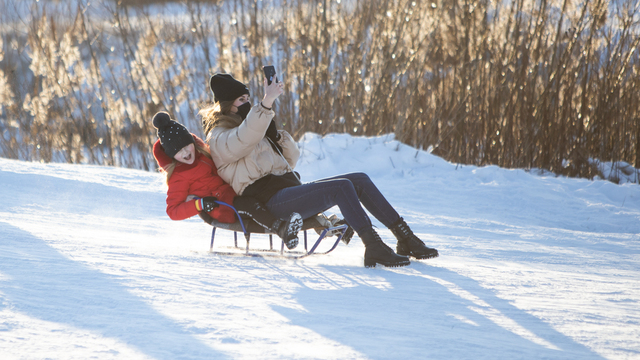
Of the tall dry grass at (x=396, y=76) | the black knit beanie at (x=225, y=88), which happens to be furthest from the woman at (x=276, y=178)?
the tall dry grass at (x=396, y=76)

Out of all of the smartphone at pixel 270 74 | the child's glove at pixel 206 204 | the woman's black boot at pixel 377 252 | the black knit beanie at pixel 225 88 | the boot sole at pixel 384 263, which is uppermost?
the smartphone at pixel 270 74

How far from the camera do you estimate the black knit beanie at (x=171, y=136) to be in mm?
3045

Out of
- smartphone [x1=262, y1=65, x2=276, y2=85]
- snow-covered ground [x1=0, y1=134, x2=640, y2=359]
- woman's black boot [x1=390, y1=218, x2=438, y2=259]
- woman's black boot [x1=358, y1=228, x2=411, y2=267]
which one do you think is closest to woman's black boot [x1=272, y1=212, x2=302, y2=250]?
snow-covered ground [x1=0, y1=134, x2=640, y2=359]

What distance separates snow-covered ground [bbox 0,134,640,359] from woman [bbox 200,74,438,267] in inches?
6.9

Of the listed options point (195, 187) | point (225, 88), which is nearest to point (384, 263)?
point (195, 187)

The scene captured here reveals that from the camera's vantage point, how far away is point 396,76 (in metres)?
7.79

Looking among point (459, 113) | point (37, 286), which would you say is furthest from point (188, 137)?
point (459, 113)

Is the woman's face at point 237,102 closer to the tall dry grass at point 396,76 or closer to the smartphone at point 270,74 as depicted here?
the smartphone at point 270,74

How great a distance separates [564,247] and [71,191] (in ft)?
14.9

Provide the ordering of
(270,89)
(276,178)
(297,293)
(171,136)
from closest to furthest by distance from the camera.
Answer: (297,293) < (270,89) < (171,136) < (276,178)

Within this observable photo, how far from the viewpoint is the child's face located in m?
3.06

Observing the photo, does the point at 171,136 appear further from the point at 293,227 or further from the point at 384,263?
the point at 384,263

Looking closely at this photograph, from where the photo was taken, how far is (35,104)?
7695mm

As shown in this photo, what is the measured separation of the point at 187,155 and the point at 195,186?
0.20m
